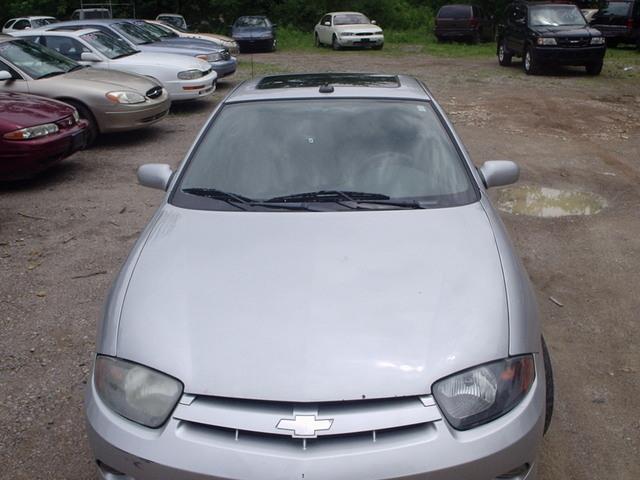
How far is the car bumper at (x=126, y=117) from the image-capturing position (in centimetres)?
972

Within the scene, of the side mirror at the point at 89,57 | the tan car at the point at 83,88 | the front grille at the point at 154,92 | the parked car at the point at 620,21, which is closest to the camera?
the tan car at the point at 83,88

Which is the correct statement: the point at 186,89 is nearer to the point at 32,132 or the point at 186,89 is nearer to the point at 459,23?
the point at 32,132

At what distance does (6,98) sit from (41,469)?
6.30 metres

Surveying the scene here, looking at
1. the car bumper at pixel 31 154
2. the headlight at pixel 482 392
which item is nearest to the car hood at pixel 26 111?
the car bumper at pixel 31 154

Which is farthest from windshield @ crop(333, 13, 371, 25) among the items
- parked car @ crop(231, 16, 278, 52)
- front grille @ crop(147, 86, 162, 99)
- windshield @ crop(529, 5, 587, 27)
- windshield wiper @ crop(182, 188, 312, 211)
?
windshield wiper @ crop(182, 188, 312, 211)

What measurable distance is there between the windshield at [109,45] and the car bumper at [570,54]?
9659 millimetres

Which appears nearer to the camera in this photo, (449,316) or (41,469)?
(449,316)

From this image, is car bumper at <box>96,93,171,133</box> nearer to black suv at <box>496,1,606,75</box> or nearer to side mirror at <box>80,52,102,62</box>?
side mirror at <box>80,52,102,62</box>

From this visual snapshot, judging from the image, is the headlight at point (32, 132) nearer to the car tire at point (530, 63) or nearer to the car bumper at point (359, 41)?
the car tire at point (530, 63)

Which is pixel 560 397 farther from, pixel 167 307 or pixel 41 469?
pixel 41 469

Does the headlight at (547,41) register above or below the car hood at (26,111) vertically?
below

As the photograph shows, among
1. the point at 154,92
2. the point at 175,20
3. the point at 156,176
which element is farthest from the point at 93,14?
the point at 156,176

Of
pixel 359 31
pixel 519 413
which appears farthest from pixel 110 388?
pixel 359 31

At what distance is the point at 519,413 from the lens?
238 centimetres
